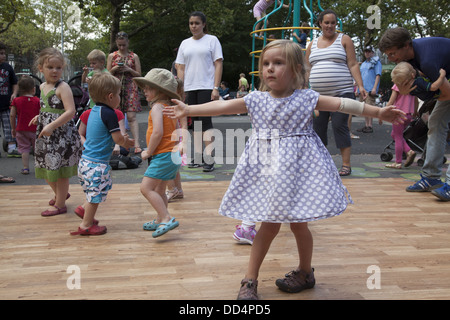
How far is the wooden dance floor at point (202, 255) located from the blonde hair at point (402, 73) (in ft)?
4.02

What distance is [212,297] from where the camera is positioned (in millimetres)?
2508

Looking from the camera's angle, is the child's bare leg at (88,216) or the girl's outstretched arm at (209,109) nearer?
the girl's outstretched arm at (209,109)

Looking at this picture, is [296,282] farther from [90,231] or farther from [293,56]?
[90,231]

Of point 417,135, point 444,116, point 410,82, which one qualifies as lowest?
point 417,135

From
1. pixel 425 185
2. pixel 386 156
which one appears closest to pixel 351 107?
pixel 425 185

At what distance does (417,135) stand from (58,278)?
214 inches

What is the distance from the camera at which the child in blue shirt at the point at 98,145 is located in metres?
3.66

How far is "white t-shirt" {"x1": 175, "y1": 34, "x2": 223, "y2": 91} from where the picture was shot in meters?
6.12

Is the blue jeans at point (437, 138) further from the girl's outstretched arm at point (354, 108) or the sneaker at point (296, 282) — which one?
the sneaker at point (296, 282)

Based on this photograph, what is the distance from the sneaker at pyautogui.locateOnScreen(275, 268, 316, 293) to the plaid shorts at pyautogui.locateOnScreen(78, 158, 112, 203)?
1.71 metres

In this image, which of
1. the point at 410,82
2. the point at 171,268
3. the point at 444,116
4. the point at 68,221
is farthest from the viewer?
the point at 444,116

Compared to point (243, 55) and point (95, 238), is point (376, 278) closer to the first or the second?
point (95, 238)

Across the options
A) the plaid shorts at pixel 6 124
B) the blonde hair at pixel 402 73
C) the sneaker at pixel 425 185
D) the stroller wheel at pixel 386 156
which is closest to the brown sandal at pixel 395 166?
the stroller wheel at pixel 386 156
